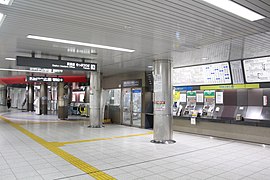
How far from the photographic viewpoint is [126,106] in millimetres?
13422

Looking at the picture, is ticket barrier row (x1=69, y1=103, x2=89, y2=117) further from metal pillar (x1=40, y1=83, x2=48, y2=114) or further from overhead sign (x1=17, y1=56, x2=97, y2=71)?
overhead sign (x1=17, y1=56, x2=97, y2=71)

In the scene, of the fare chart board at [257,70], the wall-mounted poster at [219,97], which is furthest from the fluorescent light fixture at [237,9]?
the wall-mounted poster at [219,97]

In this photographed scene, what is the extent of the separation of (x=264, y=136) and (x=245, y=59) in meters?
2.74

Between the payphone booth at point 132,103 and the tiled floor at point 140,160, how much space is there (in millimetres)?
4760

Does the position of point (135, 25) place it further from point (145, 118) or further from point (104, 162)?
point (145, 118)

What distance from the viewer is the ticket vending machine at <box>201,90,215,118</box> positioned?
31.0ft

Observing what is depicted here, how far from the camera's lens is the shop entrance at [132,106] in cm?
1251

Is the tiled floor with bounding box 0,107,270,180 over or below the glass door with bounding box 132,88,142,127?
below

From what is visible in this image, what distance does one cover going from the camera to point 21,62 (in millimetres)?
6492

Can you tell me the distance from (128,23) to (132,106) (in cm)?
852


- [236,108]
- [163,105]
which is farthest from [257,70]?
[163,105]

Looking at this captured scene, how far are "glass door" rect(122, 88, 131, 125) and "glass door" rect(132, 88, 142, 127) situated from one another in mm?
433

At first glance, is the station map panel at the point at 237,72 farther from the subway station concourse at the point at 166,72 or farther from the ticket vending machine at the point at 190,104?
the ticket vending machine at the point at 190,104

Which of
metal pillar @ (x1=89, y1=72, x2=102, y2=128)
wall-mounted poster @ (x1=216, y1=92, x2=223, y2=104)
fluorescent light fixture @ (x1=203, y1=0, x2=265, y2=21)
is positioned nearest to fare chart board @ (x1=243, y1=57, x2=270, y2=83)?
wall-mounted poster @ (x1=216, y1=92, x2=223, y2=104)
